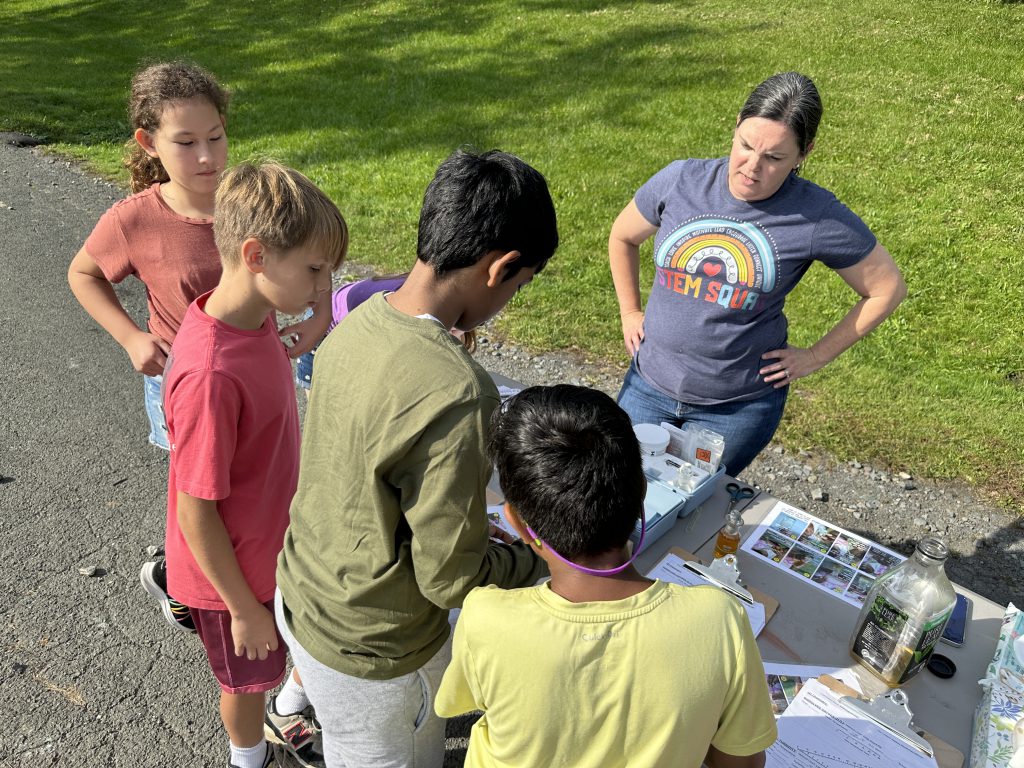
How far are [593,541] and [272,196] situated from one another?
1.00 m

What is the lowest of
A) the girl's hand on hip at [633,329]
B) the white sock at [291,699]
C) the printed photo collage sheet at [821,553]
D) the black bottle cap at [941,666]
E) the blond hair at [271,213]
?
the white sock at [291,699]

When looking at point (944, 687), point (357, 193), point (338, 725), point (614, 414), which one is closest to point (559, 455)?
point (614, 414)

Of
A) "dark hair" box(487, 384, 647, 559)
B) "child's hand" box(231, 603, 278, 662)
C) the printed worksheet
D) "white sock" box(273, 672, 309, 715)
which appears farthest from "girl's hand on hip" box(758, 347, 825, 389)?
"white sock" box(273, 672, 309, 715)

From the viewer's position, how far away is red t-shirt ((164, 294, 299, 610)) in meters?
1.51

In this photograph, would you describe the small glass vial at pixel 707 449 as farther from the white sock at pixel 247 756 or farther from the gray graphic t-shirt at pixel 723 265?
the white sock at pixel 247 756

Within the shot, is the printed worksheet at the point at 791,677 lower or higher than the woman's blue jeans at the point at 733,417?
lower

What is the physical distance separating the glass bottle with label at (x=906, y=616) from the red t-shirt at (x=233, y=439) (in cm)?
143

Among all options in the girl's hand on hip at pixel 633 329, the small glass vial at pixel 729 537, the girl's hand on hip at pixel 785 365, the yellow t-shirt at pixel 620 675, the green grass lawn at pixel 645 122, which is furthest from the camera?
the green grass lawn at pixel 645 122

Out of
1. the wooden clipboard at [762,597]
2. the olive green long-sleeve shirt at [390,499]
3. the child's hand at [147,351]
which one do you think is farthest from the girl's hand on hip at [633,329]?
the child's hand at [147,351]

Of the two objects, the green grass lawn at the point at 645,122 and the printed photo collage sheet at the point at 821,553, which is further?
the green grass lawn at the point at 645,122

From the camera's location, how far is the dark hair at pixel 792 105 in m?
2.08

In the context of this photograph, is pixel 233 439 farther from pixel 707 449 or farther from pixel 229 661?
pixel 707 449

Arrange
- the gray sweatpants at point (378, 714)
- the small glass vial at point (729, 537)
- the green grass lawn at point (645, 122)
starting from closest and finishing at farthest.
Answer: the gray sweatpants at point (378, 714) < the small glass vial at point (729, 537) < the green grass lawn at point (645, 122)

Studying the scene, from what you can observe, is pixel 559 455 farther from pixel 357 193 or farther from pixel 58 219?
pixel 58 219
